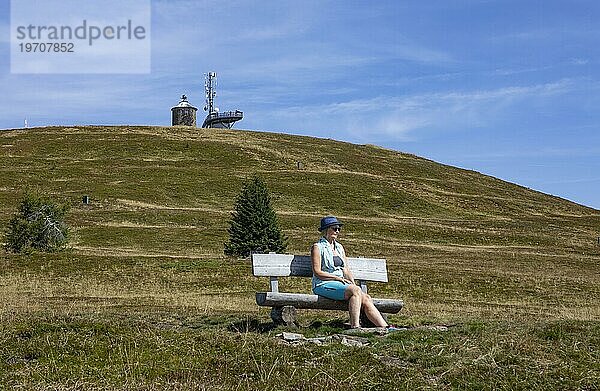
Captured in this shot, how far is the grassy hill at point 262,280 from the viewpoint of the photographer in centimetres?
906

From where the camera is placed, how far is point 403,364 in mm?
9711

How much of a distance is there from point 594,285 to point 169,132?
90.9m

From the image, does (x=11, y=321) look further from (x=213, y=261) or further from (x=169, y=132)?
(x=169, y=132)

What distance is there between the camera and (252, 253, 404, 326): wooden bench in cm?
1323

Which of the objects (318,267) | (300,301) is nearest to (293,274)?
(300,301)

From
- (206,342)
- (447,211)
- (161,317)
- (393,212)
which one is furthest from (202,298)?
(447,211)

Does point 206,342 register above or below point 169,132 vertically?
below

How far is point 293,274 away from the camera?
46.5 ft

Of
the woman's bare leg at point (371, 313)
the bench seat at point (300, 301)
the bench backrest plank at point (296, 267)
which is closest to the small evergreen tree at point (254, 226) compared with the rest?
the bench backrest plank at point (296, 267)

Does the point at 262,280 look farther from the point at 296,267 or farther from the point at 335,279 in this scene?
the point at 335,279

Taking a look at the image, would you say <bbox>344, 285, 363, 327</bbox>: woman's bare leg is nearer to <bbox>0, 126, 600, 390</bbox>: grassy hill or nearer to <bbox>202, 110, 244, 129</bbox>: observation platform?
<bbox>0, 126, 600, 390</bbox>: grassy hill

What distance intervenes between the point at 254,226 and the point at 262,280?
1557cm

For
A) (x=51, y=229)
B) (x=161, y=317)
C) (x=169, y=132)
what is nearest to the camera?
(x=161, y=317)

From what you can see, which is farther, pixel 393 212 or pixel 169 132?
pixel 169 132
